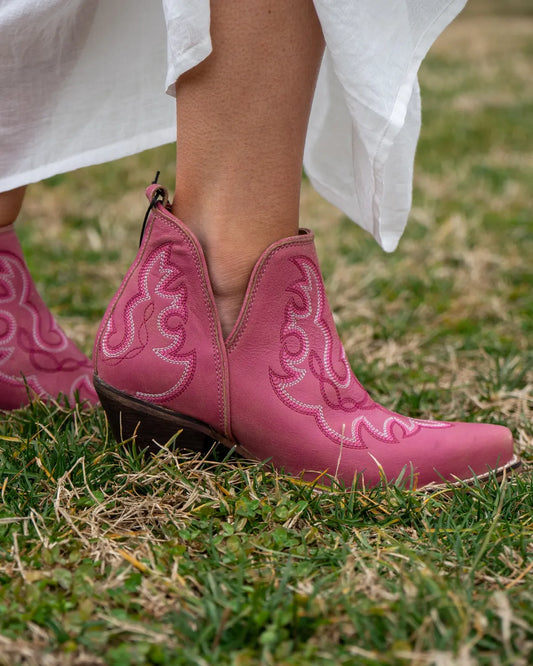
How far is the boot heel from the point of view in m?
1.19

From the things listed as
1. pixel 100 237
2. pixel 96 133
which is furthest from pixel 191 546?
pixel 100 237

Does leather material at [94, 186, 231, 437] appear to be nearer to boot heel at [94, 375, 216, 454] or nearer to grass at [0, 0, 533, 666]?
boot heel at [94, 375, 216, 454]

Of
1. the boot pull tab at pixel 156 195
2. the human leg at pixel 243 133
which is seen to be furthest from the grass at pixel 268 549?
the boot pull tab at pixel 156 195

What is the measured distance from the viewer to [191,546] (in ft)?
3.51

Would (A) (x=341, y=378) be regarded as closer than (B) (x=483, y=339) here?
Yes

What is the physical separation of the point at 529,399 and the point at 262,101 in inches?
37.7

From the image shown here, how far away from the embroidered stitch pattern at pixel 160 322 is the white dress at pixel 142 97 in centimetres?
29

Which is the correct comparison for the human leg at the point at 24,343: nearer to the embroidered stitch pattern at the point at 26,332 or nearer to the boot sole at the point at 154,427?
the embroidered stitch pattern at the point at 26,332

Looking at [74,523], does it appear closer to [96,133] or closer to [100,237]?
[96,133]

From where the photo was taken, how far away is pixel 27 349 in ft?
4.75

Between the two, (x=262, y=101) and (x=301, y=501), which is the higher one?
(x=262, y=101)

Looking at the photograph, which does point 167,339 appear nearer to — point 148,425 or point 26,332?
point 148,425

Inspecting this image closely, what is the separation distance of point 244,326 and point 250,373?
79mm

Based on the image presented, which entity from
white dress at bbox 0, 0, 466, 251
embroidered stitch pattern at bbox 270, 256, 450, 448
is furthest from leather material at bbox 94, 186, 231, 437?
white dress at bbox 0, 0, 466, 251
